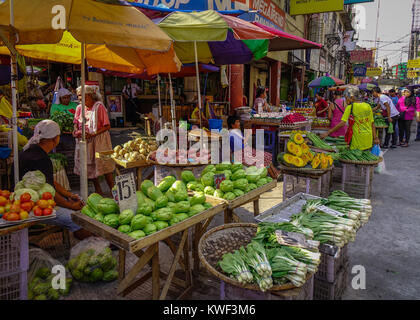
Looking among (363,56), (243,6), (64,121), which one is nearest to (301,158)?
(64,121)

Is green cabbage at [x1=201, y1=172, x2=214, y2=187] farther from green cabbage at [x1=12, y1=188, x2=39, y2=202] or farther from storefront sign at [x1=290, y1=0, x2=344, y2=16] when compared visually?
storefront sign at [x1=290, y1=0, x2=344, y2=16]

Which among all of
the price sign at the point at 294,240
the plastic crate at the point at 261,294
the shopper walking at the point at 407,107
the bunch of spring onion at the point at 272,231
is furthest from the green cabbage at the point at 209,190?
the shopper walking at the point at 407,107

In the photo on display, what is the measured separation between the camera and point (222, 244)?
282 centimetres

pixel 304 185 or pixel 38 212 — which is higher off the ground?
pixel 38 212

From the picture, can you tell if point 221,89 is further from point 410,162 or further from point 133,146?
Answer: point 133,146

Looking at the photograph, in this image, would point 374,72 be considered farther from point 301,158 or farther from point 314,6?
point 301,158

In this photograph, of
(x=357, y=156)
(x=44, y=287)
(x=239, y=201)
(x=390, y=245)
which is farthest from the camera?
(x=357, y=156)

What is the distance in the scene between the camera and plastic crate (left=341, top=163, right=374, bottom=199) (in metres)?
5.87

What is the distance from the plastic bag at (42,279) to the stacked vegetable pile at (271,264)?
1.81m

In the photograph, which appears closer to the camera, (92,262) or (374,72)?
(92,262)

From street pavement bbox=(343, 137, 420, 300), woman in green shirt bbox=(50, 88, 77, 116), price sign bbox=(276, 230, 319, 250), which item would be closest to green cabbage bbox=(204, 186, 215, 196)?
price sign bbox=(276, 230, 319, 250)

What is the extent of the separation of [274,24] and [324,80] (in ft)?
14.3

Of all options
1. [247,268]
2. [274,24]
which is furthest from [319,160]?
[274,24]

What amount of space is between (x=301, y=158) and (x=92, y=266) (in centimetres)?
360
